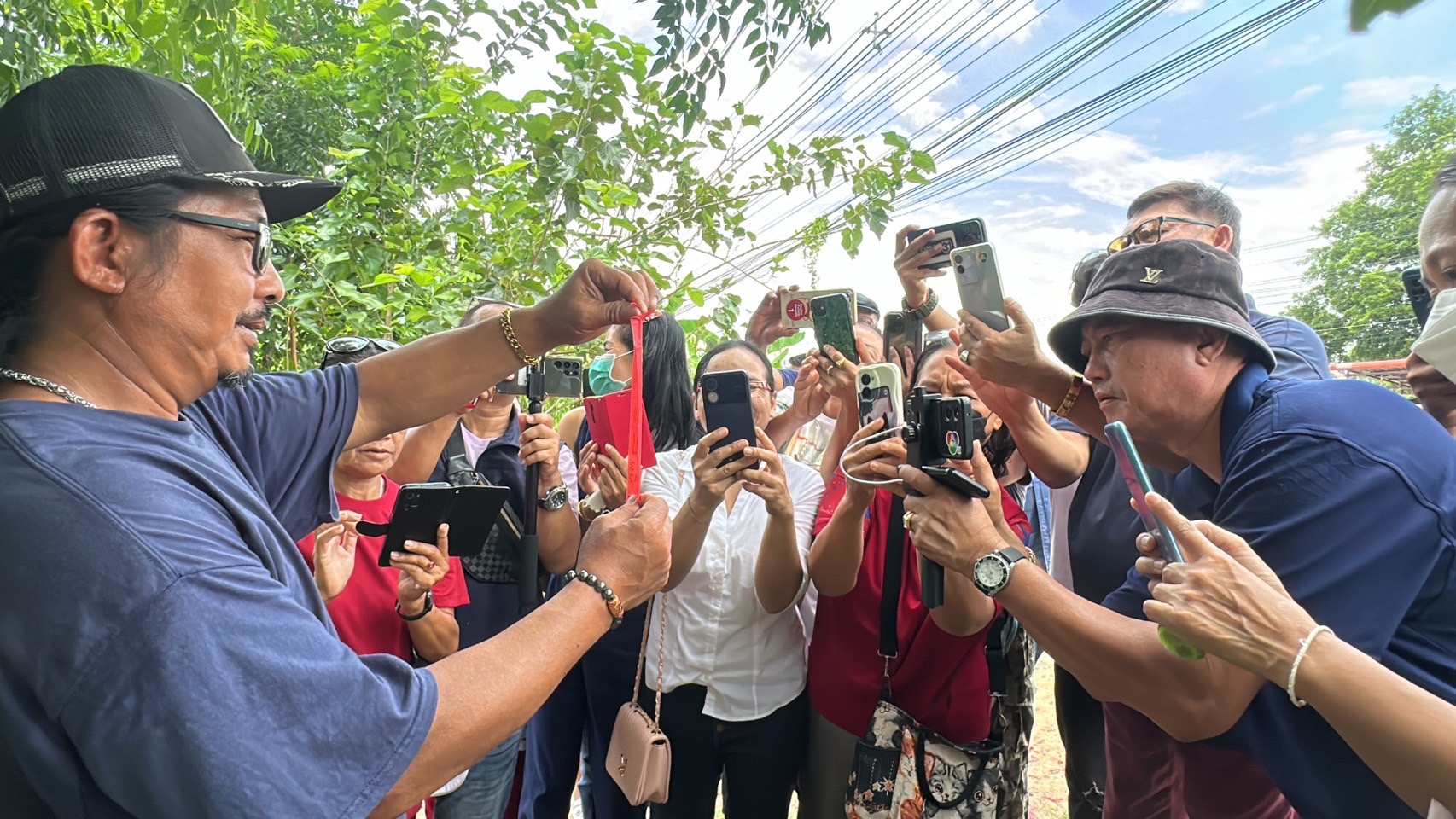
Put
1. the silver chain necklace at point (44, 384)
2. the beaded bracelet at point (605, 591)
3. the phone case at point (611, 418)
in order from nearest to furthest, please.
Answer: the silver chain necklace at point (44, 384) → the beaded bracelet at point (605, 591) → the phone case at point (611, 418)

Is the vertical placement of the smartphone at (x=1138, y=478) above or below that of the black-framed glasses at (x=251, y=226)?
below

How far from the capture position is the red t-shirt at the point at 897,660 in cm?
251

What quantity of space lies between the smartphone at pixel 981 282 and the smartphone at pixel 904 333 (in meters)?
0.76

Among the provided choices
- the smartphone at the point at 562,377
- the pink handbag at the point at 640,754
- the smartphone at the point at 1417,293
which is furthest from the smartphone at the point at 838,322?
the smartphone at the point at 1417,293

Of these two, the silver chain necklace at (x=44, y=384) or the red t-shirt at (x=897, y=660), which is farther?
the red t-shirt at (x=897, y=660)

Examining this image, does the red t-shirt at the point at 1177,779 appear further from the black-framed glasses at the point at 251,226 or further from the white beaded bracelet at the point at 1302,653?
the black-framed glasses at the point at 251,226

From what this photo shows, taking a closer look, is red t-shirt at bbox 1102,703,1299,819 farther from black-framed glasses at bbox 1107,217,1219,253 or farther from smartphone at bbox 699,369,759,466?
black-framed glasses at bbox 1107,217,1219,253

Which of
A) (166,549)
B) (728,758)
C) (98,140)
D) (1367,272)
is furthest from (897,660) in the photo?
(1367,272)

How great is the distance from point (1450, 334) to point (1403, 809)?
1.29 m

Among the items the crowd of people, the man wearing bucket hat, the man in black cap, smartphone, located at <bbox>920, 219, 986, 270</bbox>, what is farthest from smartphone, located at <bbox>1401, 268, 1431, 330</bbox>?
the man in black cap

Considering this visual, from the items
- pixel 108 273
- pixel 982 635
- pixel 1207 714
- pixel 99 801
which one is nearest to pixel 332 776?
pixel 99 801

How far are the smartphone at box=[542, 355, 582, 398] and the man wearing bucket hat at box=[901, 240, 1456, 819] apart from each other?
1.58m

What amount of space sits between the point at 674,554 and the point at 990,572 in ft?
3.87

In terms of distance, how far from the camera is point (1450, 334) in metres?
2.00
